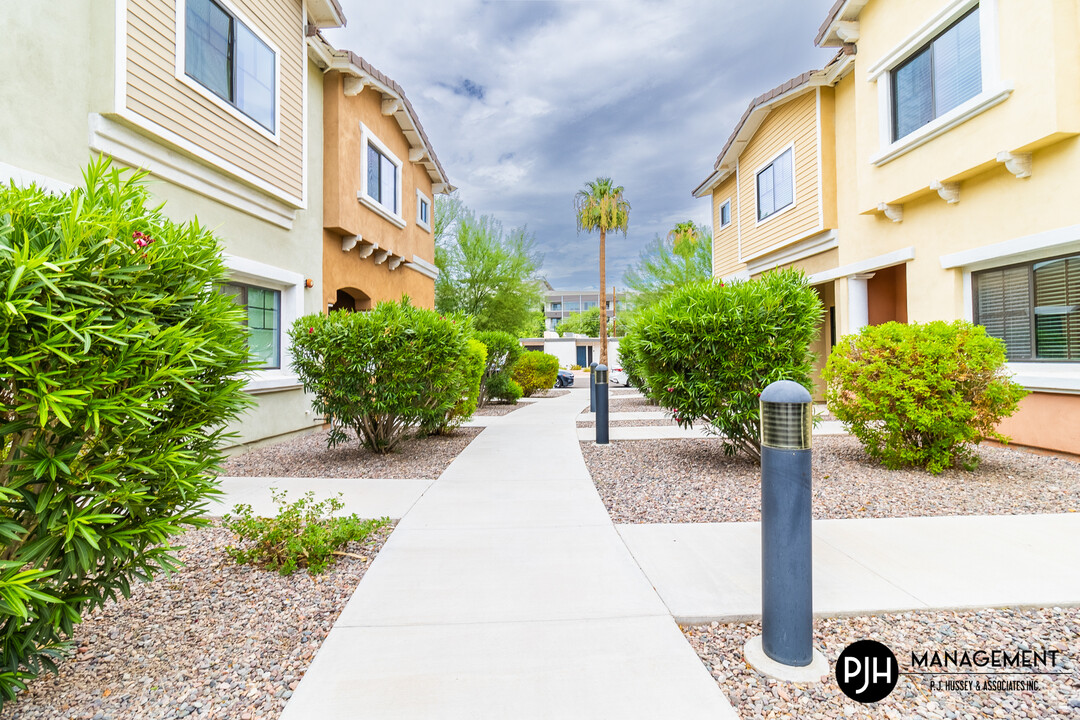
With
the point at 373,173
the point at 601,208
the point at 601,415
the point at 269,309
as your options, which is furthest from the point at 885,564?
the point at 601,208

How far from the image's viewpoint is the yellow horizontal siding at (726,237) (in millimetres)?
16483

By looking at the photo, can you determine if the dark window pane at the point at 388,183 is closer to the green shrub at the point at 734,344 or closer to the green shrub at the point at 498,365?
the green shrub at the point at 498,365

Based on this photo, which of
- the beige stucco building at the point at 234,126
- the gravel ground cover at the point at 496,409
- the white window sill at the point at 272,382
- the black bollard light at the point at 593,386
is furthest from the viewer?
the gravel ground cover at the point at 496,409

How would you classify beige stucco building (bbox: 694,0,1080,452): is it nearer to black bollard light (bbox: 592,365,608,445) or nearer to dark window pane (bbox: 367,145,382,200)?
black bollard light (bbox: 592,365,608,445)

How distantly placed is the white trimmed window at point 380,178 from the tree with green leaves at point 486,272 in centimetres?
857

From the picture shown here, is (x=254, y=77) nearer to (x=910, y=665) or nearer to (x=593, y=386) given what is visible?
(x=593, y=386)

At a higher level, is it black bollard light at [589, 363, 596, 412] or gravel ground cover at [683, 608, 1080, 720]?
black bollard light at [589, 363, 596, 412]

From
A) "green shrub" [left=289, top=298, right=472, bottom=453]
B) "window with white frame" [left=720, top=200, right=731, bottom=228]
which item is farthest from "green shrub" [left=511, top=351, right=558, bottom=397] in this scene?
"green shrub" [left=289, top=298, right=472, bottom=453]

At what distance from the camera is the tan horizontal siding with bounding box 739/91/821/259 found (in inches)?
471

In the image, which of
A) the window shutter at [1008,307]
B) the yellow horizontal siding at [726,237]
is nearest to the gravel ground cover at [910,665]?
the window shutter at [1008,307]

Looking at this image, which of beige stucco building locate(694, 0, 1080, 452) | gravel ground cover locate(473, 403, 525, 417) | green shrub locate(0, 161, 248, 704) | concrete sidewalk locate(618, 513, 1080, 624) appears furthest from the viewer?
gravel ground cover locate(473, 403, 525, 417)

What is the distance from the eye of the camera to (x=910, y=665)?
237cm

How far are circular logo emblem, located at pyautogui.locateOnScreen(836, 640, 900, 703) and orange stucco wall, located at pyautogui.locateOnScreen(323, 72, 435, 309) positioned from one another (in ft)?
33.0

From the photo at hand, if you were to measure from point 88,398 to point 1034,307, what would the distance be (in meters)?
10.2
